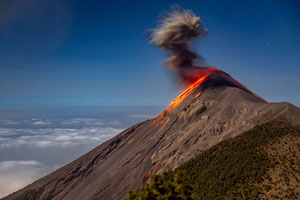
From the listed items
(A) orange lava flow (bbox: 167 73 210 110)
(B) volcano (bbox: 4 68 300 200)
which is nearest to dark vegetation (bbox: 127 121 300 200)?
(B) volcano (bbox: 4 68 300 200)

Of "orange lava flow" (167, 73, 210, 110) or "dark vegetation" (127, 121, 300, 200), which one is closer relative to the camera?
"dark vegetation" (127, 121, 300, 200)

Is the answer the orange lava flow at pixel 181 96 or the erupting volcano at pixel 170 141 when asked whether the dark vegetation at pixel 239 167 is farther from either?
the orange lava flow at pixel 181 96

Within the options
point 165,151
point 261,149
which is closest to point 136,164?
point 165,151

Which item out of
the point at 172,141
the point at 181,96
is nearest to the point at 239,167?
the point at 172,141

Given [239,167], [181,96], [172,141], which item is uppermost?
[181,96]

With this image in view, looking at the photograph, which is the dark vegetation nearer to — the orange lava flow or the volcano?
the volcano

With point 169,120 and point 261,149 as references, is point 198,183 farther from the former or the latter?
point 169,120

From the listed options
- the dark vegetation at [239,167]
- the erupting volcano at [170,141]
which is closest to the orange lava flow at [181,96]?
the erupting volcano at [170,141]

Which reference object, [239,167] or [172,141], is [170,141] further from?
[239,167]
